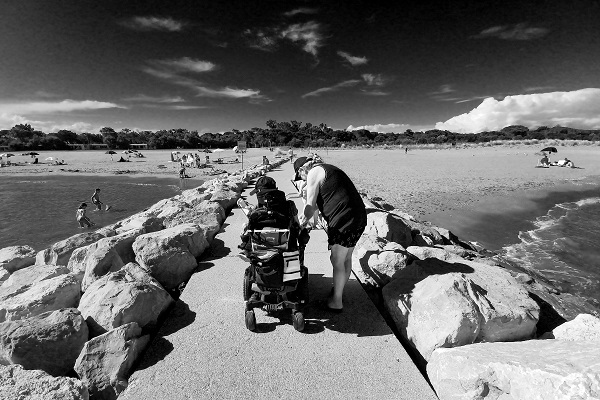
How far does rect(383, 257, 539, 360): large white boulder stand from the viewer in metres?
2.65

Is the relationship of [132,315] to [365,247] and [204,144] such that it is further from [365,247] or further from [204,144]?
[204,144]

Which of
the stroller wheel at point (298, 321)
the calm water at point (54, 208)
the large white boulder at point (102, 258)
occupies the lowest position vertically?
the calm water at point (54, 208)

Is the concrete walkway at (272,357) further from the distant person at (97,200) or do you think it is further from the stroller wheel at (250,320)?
the distant person at (97,200)

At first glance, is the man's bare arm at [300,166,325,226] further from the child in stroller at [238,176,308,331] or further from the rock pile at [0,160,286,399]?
the rock pile at [0,160,286,399]

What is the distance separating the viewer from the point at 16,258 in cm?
516

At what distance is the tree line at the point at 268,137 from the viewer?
7144 centimetres

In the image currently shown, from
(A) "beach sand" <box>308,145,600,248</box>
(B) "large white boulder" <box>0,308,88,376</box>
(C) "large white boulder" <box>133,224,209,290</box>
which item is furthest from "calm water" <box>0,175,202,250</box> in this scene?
(A) "beach sand" <box>308,145,600,248</box>

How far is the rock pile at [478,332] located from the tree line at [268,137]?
253 feet

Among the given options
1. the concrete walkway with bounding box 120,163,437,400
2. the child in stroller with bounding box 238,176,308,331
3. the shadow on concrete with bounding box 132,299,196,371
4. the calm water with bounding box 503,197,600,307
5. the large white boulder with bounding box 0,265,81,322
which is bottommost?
the calm water with bounding box 503,197,600,307

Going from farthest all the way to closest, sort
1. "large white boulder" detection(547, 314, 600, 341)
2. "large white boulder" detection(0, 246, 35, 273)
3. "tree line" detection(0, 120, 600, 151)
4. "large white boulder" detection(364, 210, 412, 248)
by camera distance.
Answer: "tree line" detection(0, 120, 600, 151), "large white boulder" detection(364, 210, 412, 248), "large white boulder" detection(0, 246, 35, 273), "large white boulder" detection(547, 314, 600, 341)

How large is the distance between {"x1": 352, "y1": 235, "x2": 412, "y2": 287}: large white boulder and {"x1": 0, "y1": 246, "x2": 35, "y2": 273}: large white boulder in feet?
20.0

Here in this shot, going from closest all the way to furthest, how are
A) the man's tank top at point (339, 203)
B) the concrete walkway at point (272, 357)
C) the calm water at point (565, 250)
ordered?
the concrete walkway at point (272, 357), the man's tank top at point (339, 203), the calm water at point (565, 250)

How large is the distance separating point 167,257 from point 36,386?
2082 mm

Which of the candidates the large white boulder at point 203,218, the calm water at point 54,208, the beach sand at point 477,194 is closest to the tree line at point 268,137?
the beach sand at point 477,194
